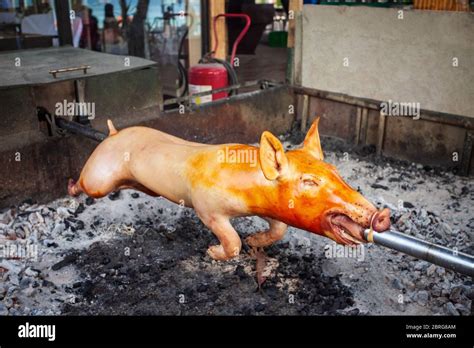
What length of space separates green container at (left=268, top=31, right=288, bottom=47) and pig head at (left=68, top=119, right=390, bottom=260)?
12932 millimetres

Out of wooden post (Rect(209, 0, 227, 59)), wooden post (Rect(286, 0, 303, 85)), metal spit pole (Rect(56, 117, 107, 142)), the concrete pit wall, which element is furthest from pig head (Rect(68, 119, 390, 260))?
wooden post (Rect(209, 0, 227, 59))

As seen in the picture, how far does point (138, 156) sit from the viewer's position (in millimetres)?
3342

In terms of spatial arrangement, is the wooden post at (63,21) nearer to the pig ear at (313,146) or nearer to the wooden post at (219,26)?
the wooden post at (219,26)

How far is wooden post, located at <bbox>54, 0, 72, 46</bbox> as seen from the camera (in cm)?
665

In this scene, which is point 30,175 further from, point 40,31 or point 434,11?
point 434,11

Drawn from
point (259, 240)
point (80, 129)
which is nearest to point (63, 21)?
point (80, 129)

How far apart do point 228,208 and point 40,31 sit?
5023 millimetres

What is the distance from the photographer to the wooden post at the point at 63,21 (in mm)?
6648

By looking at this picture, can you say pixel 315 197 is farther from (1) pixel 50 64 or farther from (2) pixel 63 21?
(2) pixel 63 21

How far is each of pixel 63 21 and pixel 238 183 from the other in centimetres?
488

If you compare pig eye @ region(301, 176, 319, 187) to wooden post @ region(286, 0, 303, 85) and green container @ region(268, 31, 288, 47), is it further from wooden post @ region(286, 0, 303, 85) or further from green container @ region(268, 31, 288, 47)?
green container @ region(268, 31, 288, 47)

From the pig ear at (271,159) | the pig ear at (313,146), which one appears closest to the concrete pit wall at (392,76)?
the pig ear at (313,146)

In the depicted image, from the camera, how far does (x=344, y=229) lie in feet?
8.59
